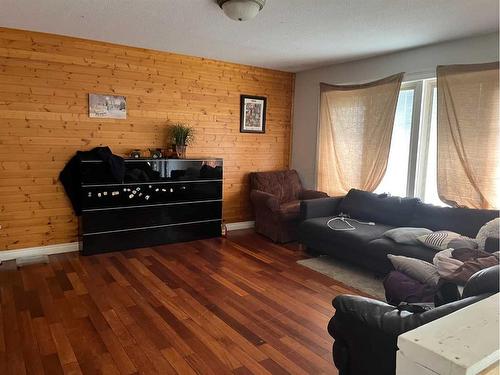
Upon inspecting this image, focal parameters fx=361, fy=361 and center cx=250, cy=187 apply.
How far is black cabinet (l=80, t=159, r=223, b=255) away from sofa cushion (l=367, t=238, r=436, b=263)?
7.32 feet

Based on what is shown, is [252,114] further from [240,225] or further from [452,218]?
[452,218]

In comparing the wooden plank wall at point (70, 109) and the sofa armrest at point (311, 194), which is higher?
the wooden plank wall at point (70, 109)

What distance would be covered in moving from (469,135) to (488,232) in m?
1.11

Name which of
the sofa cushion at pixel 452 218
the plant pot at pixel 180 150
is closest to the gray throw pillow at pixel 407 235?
the sofa cushion at pixel 452 218

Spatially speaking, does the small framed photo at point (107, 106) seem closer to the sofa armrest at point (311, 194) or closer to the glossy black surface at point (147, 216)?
the glossy black surface at point (147, 216)

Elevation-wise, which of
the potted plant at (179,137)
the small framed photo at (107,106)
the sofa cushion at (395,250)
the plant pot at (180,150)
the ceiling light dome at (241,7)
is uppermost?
the ceiling light dome at (241,7)

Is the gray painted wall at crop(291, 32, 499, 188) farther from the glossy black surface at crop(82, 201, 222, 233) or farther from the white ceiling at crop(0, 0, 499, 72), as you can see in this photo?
the glossy black surface at crop(82, 201, 222, 233)

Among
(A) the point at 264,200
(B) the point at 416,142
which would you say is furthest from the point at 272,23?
(A) the point at 264,200

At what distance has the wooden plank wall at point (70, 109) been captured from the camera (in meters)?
3.82

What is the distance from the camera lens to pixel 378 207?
4.21 meters

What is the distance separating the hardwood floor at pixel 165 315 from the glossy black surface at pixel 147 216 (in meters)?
0.36

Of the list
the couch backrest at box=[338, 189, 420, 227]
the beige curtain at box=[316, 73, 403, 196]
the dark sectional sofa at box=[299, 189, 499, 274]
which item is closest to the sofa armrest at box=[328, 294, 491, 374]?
the dark sectional sofa at box=[299, 189, 499, 274]

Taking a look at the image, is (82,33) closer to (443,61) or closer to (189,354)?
(189,354)

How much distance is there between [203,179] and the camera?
4.83 meters
